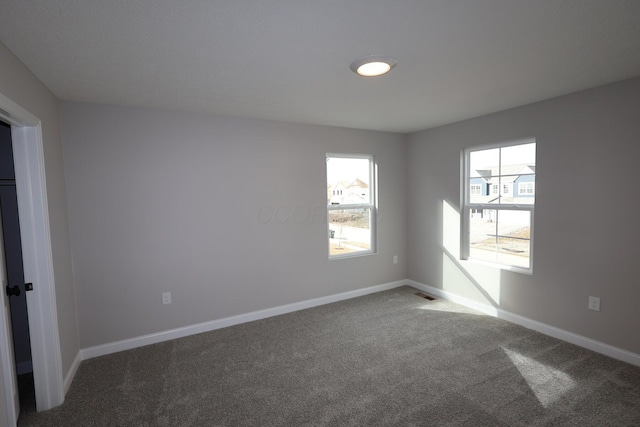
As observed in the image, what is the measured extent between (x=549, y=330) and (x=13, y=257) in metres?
5.04

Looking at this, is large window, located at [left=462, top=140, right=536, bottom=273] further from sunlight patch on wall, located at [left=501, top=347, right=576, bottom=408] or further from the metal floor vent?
sunlight patch on wall, located at [left=501, top=347, right=576, bottom=408]

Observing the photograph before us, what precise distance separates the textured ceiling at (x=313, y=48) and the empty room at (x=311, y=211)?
18mm

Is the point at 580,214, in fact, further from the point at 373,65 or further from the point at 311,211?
the point at 311,211

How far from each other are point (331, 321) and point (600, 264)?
8.72 feet

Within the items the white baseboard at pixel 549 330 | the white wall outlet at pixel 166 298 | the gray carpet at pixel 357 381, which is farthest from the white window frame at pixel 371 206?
the white wall outlet at pixel 166 298

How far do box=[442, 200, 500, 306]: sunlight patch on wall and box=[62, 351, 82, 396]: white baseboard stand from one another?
4190 mm

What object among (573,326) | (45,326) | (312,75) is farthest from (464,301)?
(45,326)

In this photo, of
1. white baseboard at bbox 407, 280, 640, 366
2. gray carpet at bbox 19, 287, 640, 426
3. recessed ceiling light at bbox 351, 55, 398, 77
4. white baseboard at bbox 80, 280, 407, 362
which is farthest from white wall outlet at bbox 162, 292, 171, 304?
white baseboard at bbox 407, 280, 640, 366

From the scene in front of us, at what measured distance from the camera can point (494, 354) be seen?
279cm

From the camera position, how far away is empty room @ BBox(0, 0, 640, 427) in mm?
1772

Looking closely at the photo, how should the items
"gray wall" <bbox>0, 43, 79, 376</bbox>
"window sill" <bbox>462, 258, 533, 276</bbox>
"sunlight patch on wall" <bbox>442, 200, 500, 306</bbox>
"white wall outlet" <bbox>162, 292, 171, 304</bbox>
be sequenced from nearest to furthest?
"gray wall" <bbox>0, 43, 79, 376</bbox>
"white wall outlet" <bbox>162, 292, 171, 304</bbox>
"window sill" <bbox>462, 258, 533, 276</bbox>
"sunlight patch on wall" <bbox>442, 200, 500, 306</bbox>

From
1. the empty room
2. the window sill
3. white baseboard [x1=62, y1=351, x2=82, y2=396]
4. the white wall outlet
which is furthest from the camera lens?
the window sill

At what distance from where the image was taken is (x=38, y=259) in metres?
2.15

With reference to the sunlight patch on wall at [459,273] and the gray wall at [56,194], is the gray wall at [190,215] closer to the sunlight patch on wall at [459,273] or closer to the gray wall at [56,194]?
the gray wall at [56,194]
